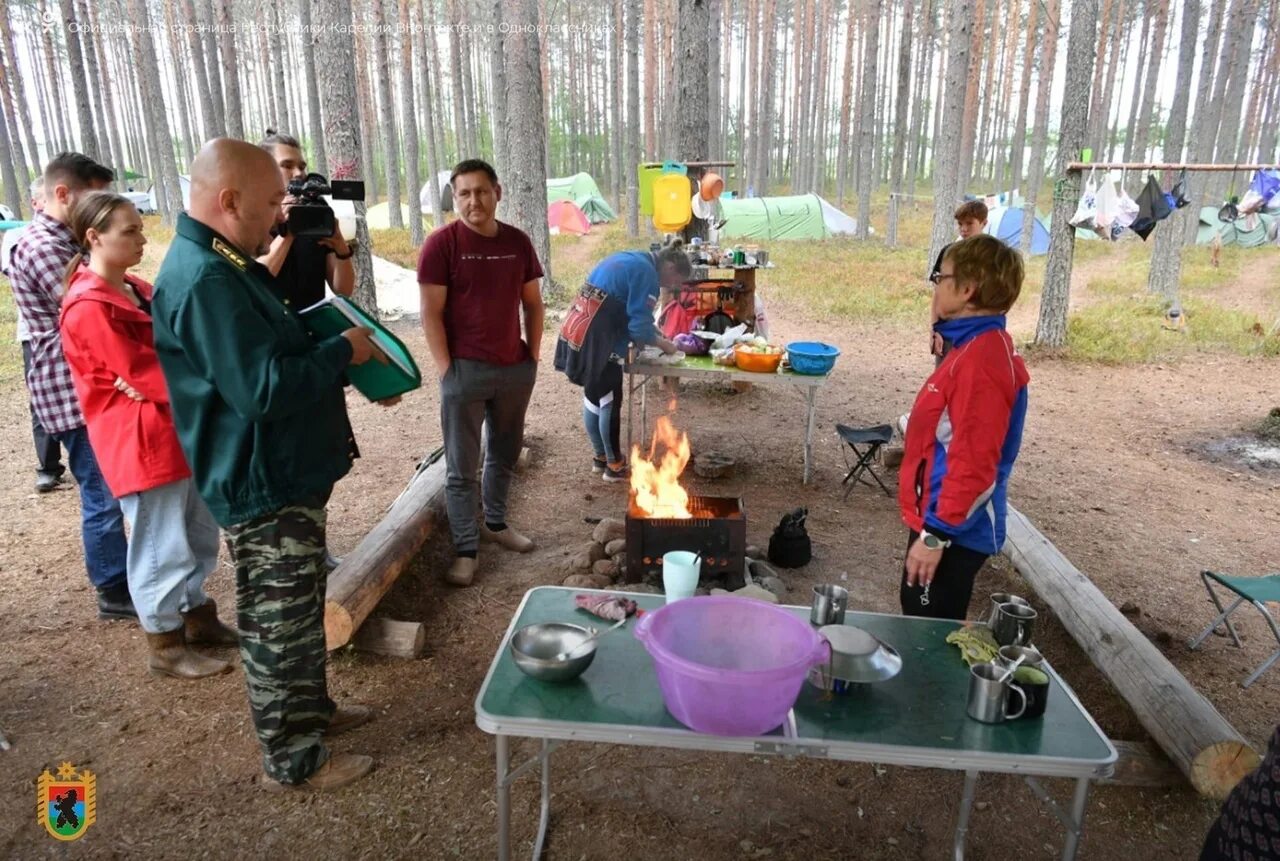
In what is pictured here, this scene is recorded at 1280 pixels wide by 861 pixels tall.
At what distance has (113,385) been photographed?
9.77 ft

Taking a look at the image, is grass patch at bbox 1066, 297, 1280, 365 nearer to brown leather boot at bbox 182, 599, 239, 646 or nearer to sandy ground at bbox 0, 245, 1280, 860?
sandy ground at bbox 0, 245, 1280, 860

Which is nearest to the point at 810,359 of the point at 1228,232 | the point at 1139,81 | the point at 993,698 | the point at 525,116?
the point at 993,698

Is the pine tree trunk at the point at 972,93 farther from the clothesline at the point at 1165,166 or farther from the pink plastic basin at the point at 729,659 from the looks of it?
the pink plastic basin at the point at 729,659

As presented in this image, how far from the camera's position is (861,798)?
2750mm

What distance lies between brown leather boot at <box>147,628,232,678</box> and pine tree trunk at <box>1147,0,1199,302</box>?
1401 cm

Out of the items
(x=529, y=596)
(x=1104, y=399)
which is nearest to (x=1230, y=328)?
(x=1104, y=399)

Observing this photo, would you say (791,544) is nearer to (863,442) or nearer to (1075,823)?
(863,442)

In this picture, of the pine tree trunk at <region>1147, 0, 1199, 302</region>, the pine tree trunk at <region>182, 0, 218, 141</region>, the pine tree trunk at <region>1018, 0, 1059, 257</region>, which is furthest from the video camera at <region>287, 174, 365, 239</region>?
the pine tree trunk at <region>1018, 0, 1059, 257</region>

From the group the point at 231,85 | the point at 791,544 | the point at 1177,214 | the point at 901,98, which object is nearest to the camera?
the point at 791,544

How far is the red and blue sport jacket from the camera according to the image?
2.29m

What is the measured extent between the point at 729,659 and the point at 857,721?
0.36 metres

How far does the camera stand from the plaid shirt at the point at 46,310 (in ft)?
12.0

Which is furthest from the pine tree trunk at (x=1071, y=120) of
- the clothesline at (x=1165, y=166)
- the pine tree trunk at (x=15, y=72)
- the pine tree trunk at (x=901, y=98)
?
the pine tree trunk at (x=15, y=72)

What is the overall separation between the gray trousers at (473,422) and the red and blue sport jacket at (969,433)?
2275mm
